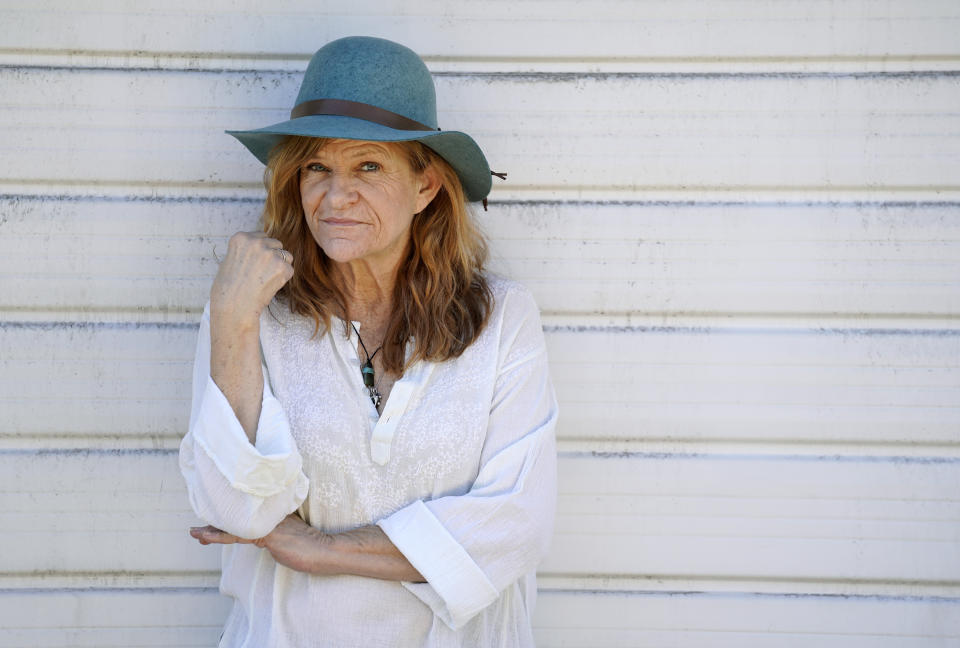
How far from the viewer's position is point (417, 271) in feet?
8.80

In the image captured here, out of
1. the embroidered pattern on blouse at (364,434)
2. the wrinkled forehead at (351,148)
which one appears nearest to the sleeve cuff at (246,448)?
the embroidered pattern on blouse at (364,434)

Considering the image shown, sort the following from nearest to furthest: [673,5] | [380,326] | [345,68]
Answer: [345,68] → [380,326] → [673,5]

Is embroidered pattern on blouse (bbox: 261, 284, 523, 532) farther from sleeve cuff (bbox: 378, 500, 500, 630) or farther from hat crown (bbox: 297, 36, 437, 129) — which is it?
hat crown (bbox: 297, 36, 437, 129)

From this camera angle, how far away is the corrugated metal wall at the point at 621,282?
116 inches

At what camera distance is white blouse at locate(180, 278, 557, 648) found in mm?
2307

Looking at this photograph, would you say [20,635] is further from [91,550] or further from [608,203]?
[608,203]

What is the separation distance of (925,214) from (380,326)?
1.80 metres

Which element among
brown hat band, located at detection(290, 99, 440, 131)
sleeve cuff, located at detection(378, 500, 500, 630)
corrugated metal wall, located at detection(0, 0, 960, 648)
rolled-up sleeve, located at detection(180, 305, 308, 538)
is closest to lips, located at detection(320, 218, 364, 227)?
brown hat band, located at detection(290, 99, 440, 131)

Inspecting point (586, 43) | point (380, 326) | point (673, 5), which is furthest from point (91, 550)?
point (673, 5)

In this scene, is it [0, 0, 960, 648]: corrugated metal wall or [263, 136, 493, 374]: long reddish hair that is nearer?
[263, 136, 493, 374]: long reddish hair

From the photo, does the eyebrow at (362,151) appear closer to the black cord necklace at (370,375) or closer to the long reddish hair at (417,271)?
the long reddish hair at (417,271)

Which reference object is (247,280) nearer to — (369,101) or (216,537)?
(369,101)

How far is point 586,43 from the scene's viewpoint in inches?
116

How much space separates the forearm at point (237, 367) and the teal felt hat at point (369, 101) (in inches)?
20.4
